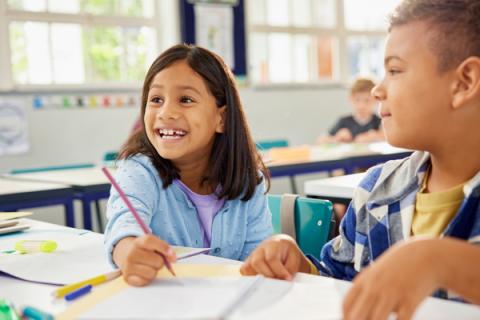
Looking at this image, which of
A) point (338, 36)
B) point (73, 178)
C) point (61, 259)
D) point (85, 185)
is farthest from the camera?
point (338, 36)

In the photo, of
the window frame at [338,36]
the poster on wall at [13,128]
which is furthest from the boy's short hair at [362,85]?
the poster on wall at [13,128]

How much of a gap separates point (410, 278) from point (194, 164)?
91cm

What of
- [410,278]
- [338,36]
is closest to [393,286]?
[410,278]

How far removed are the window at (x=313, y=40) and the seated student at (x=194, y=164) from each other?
4.17 m

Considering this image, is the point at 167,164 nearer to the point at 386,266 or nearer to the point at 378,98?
the point at 378,98

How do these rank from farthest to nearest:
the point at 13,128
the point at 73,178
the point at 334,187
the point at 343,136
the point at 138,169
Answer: the point at 343,136, the point at 13,128, the point at 73,178, the point at 334,187, the point at 138,169

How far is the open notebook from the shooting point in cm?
70

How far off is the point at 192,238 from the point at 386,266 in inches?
31.2

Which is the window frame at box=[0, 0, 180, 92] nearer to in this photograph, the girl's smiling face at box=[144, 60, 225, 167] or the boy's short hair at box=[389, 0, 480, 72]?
the girl's smiling face at box=[144, 60, 225, 167]

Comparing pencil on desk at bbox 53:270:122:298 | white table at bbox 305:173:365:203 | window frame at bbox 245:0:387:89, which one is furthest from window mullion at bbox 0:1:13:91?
pencil on desk at bbox 53:270:122:298

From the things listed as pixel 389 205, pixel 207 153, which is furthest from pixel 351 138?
pixel 389 205

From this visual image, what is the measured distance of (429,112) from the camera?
2.90 ft

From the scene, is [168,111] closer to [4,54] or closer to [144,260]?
[144,260]

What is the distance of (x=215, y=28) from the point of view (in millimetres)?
5289
